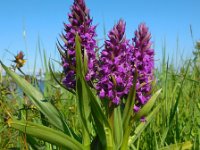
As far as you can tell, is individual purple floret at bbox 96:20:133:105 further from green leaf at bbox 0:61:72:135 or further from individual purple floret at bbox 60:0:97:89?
green leaf at bbox 0:61:72:135

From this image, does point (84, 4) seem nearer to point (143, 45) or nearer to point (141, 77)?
point (143, 45)

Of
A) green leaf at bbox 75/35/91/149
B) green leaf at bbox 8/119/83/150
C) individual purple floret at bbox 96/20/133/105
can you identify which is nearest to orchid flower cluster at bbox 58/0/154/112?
individual purple floret at bbox 96/20/133/105

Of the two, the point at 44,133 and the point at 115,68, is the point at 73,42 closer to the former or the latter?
the point at 115,68

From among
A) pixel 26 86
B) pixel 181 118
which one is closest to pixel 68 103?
pixel 181 118

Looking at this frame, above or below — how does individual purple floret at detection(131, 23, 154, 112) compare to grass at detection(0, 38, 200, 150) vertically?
above

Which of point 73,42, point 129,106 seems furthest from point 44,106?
point 129,106

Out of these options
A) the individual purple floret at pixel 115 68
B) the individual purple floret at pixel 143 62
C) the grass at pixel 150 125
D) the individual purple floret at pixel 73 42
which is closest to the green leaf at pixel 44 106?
the grass at pixel 150 125

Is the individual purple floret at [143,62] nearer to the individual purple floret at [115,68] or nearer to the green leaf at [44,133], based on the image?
the individual purple floret at [115,68]
